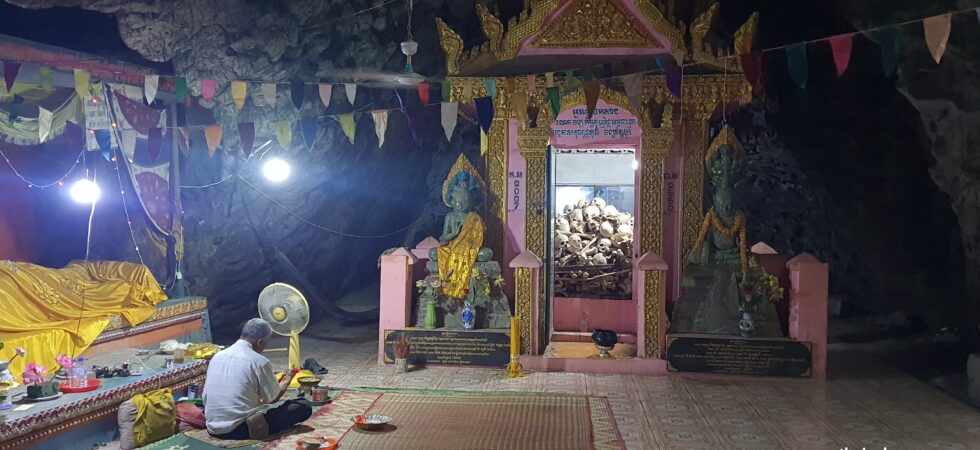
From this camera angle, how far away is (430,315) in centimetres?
1026

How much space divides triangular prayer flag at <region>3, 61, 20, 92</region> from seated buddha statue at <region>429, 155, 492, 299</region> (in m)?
5.36

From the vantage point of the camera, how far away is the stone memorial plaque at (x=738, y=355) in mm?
9641

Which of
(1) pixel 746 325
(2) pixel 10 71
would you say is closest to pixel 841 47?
(1) pixel 746 325

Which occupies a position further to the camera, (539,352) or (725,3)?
(725,3)

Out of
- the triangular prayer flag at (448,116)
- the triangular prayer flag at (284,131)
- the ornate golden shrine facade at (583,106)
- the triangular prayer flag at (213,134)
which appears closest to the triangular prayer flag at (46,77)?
the triangular prayer flag at (213,134)

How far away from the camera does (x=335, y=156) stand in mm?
12516

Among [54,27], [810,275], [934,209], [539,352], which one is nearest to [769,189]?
[934,209]

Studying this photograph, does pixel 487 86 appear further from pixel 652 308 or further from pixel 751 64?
pixel 652 308

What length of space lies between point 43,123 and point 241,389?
4356mm

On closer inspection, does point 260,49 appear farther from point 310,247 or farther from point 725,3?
point 725,3

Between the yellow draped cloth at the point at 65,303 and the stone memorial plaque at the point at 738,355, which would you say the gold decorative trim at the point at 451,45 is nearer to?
the stone memorial plaque at the point at 738,355

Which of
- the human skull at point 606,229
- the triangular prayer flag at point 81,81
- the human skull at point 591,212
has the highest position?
the triangular prayer flag at point 81,81

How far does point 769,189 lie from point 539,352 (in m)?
8.44

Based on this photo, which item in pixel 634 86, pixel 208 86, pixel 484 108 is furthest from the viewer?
pixel 484 108
